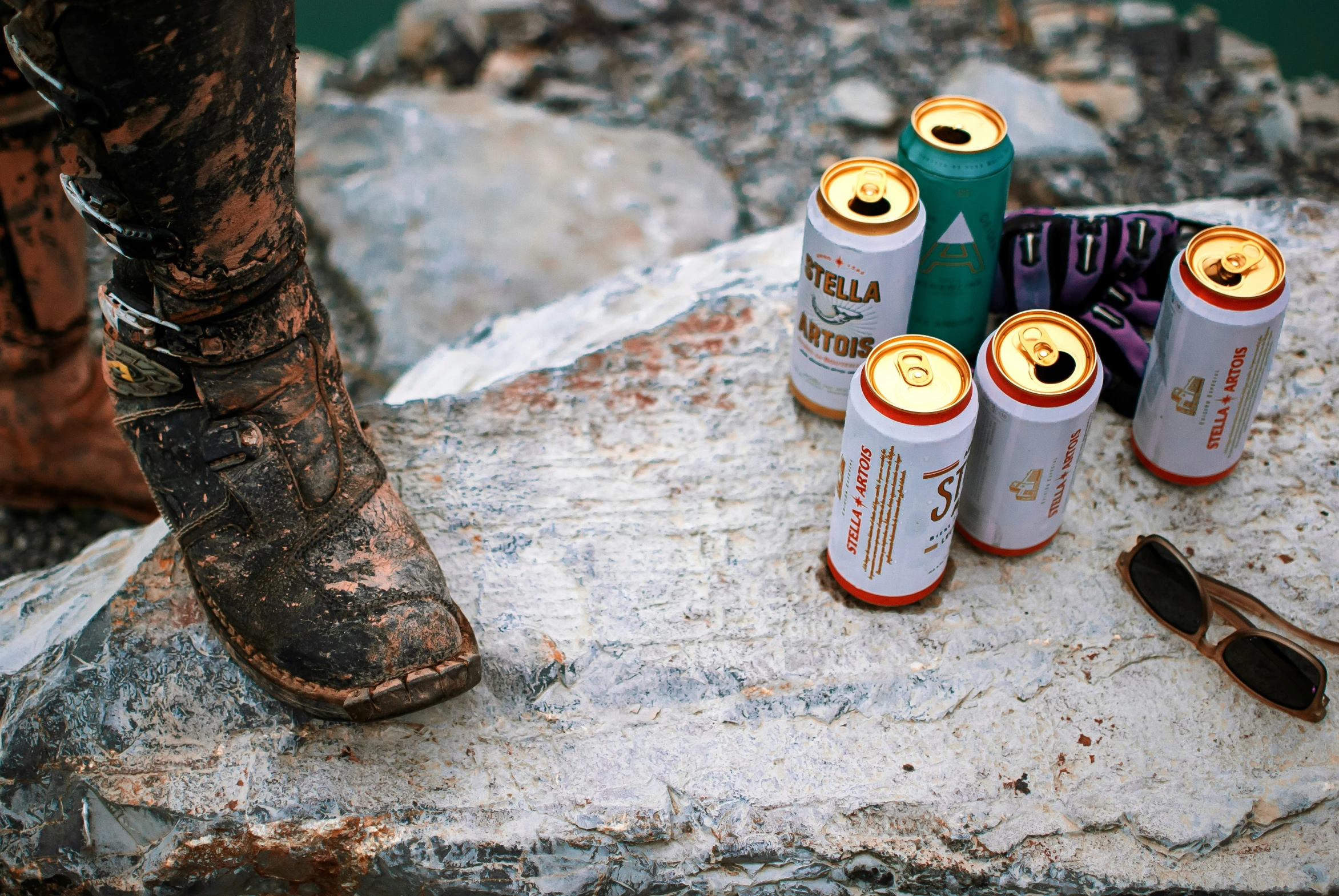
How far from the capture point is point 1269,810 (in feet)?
4.36

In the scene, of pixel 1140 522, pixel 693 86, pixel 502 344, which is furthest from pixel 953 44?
pixel 1140 522

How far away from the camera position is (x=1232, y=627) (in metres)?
1.48

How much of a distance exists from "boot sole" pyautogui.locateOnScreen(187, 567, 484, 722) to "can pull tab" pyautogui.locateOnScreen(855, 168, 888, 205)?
0.82 metres

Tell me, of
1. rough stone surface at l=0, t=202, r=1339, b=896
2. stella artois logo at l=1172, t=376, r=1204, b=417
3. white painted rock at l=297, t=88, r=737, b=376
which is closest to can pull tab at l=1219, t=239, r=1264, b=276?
stella artois logo at l=1172, t=376, r=1204, b=417

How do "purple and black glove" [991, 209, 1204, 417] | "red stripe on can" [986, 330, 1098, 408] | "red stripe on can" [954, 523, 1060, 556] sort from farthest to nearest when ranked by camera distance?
1. "purple and black glove" [991, 209, 1204, 417]
2. "red stripe on can" [954, 523, 1060, 556]
3. "red stripe on can" [986, 330, 1098, 408]

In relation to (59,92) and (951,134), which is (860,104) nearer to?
(951,134)

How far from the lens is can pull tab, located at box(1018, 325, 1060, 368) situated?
135 centimetres

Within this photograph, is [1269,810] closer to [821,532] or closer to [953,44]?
[821,532]

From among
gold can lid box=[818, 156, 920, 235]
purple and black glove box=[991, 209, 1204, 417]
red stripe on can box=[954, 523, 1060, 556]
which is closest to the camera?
gold can lid box=[818, 156, 920, 235]

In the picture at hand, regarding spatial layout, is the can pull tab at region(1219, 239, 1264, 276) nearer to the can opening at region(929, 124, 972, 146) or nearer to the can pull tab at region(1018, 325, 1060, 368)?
the can pull tab at region(1018, 325, 1060, 368)

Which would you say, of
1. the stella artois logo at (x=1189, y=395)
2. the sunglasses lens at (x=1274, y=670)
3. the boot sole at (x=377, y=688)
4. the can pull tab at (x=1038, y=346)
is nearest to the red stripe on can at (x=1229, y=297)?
the stella artois logo at (x=1189, y=395)

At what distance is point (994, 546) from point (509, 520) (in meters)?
0.76

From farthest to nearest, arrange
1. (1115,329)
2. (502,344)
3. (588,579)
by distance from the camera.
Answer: (502,344), (1115,329), (588,579)

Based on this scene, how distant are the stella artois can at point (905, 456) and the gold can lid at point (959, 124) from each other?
376 millimetres
